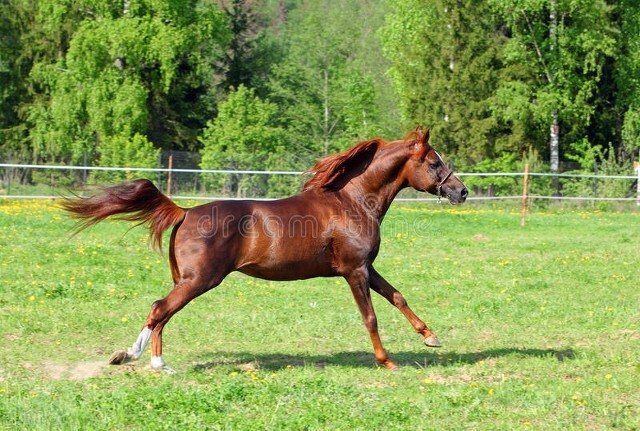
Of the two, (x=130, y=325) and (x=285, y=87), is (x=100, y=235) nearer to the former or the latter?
(x=130, y=325)

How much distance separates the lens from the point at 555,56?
31.8 meters

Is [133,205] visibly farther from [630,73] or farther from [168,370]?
[630,73]

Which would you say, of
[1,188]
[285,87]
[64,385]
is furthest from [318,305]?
[285,87]

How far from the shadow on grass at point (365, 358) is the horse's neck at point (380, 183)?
1373 millimetres

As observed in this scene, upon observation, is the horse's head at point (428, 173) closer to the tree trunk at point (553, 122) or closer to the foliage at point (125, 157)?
the foliage at point (125, 157)

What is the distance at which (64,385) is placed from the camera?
646 centimetres

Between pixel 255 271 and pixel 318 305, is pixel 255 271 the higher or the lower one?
the higher one

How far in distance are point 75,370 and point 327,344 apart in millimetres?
2597

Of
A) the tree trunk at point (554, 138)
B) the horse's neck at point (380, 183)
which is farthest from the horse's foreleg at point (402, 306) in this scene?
the tree trunk at point (554, 138)

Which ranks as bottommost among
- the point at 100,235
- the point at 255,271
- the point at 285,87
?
the point at 100,235

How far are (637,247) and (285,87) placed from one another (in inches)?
1181

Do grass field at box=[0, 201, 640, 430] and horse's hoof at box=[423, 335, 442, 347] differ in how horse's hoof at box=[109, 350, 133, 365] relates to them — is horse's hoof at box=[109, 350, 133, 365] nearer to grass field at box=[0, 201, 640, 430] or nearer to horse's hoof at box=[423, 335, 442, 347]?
grass field at box=[0, 201, 640, 430]

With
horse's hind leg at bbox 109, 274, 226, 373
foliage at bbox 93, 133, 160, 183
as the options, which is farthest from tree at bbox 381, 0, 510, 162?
horse's hind leg at bbox 109, 274, 226, 373

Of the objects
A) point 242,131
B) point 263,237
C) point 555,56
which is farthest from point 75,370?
point 242,131
